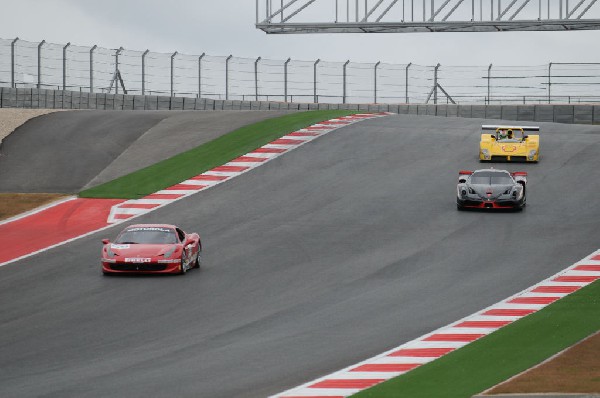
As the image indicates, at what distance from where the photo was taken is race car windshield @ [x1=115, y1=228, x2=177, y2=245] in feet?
86.7

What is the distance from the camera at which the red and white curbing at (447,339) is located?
16136 mm

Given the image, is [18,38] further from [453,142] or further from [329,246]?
[329,246]

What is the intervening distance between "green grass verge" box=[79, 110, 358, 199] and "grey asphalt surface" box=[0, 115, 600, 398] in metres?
1.99

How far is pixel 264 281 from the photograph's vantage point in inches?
993

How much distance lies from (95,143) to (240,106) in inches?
677

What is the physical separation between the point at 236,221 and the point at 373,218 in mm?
3341

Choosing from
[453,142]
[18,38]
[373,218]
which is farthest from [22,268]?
[18,38]

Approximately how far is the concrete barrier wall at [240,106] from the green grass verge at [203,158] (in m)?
10.5

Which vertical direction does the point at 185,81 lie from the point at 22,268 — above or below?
above

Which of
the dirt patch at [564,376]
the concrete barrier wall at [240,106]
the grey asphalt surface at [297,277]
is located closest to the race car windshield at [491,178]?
the grey asphalt surface at [297,277]

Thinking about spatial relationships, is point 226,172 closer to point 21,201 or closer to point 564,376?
point 21,201

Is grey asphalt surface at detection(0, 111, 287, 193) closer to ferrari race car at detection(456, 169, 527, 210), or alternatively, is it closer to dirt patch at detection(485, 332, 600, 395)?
ferrari race car at detection(456, 169, 527, 210)

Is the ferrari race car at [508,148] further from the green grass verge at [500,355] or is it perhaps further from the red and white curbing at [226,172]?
the green grass verge at [500,355]

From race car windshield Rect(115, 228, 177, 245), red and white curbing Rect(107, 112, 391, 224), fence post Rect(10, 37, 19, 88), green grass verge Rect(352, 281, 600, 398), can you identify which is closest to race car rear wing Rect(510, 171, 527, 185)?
red and white curbing Rect(107, 112, 391, 224)
